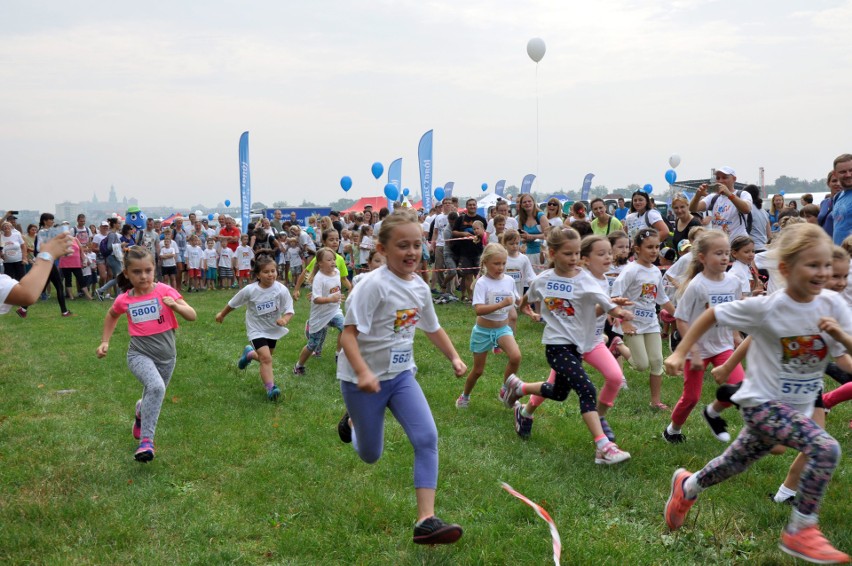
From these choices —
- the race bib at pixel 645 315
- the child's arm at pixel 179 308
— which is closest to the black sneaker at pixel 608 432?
the race bib at pixel 645 315

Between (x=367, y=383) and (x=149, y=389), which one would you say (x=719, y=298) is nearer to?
(x=367, y=383)

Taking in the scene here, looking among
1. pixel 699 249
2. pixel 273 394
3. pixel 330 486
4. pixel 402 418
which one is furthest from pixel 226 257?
pixel 402 418

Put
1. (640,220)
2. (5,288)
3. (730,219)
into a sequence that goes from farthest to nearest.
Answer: (640,220), (730,219), (5,288)

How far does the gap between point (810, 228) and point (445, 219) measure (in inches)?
564

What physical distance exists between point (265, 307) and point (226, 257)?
1479 centimetres

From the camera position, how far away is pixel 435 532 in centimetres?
403

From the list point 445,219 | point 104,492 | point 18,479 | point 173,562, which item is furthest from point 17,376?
point 445,219

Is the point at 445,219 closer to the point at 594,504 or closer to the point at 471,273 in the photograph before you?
the point at 471,273

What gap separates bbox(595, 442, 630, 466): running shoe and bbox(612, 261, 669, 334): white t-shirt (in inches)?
80.3

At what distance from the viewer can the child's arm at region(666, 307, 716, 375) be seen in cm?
404

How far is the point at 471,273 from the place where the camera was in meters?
16.4

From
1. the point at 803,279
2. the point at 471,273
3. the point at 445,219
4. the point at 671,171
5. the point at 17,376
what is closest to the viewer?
the point at 803,279

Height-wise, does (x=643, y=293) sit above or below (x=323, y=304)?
above

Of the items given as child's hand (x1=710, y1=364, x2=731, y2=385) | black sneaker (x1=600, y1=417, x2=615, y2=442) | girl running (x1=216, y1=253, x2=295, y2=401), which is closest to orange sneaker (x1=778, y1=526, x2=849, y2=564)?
child's hand (x1=710, y1=364, x2=731, y2=385)
